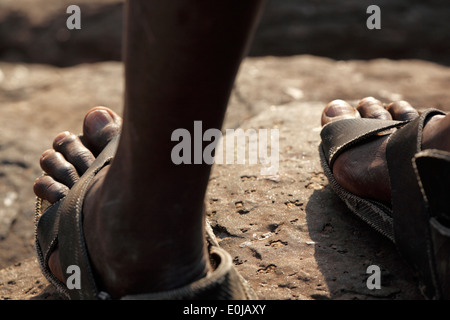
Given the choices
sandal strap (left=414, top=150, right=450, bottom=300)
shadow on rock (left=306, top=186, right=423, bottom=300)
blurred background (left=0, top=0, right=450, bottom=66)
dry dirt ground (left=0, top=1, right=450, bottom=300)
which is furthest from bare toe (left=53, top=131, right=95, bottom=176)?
blurred background (left=0, top=0, right=450, bottom=66)

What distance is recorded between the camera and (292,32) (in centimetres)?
481

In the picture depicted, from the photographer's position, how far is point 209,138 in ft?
3.32

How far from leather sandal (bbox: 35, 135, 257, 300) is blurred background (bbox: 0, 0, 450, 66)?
354 centimetres

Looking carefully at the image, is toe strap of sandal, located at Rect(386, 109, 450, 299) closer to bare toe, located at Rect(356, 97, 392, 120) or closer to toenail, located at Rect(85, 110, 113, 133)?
bare toe, located at Rect(356, 97, 392, 120)

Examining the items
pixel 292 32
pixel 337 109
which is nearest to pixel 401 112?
pixel 337 109

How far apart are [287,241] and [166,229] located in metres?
0.51

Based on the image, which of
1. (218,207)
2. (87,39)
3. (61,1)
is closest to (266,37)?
(87,39)

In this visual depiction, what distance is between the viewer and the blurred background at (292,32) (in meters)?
4.68

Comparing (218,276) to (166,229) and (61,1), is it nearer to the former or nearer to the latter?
(166,229)

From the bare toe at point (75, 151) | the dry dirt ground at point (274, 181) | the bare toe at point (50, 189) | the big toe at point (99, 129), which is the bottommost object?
the dry dirt ground at point (274, 181)

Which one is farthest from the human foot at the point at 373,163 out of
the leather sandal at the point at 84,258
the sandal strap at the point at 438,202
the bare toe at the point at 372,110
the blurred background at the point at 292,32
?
the blurred background at the point at 292,32

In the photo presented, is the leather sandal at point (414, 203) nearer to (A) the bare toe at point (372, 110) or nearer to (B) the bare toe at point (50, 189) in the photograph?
(A) the bare toe at point (372, 110)

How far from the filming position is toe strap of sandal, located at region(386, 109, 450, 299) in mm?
1129

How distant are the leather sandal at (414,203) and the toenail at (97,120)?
2.49 feet
